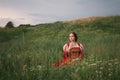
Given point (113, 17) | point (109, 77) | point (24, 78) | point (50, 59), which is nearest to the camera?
point (24, 78)

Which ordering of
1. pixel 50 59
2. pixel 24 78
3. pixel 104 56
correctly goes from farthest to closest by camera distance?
pixel 104 56
pixel 50 59
pixel 24 78

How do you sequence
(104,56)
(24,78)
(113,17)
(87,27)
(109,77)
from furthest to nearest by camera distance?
(113,17), (87,27), (104,56), (109,77), (24,78)

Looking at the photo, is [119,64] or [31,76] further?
[119,64]

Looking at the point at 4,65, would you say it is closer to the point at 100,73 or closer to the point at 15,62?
the point at 15,62

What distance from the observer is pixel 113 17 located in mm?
36125

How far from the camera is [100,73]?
17.0ft

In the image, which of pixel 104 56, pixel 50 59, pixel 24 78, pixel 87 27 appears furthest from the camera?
pixel 87 27

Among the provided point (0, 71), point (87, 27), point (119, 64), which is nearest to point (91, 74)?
point (119, 64)

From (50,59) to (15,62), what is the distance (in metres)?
0.69

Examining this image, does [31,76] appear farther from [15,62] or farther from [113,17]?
[113,17]

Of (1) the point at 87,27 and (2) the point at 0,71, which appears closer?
(2) the point at 0,71

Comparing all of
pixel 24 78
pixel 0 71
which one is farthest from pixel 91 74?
pixel 0 71

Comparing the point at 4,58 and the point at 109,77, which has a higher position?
the point at 4,58

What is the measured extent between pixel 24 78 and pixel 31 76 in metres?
0.15
